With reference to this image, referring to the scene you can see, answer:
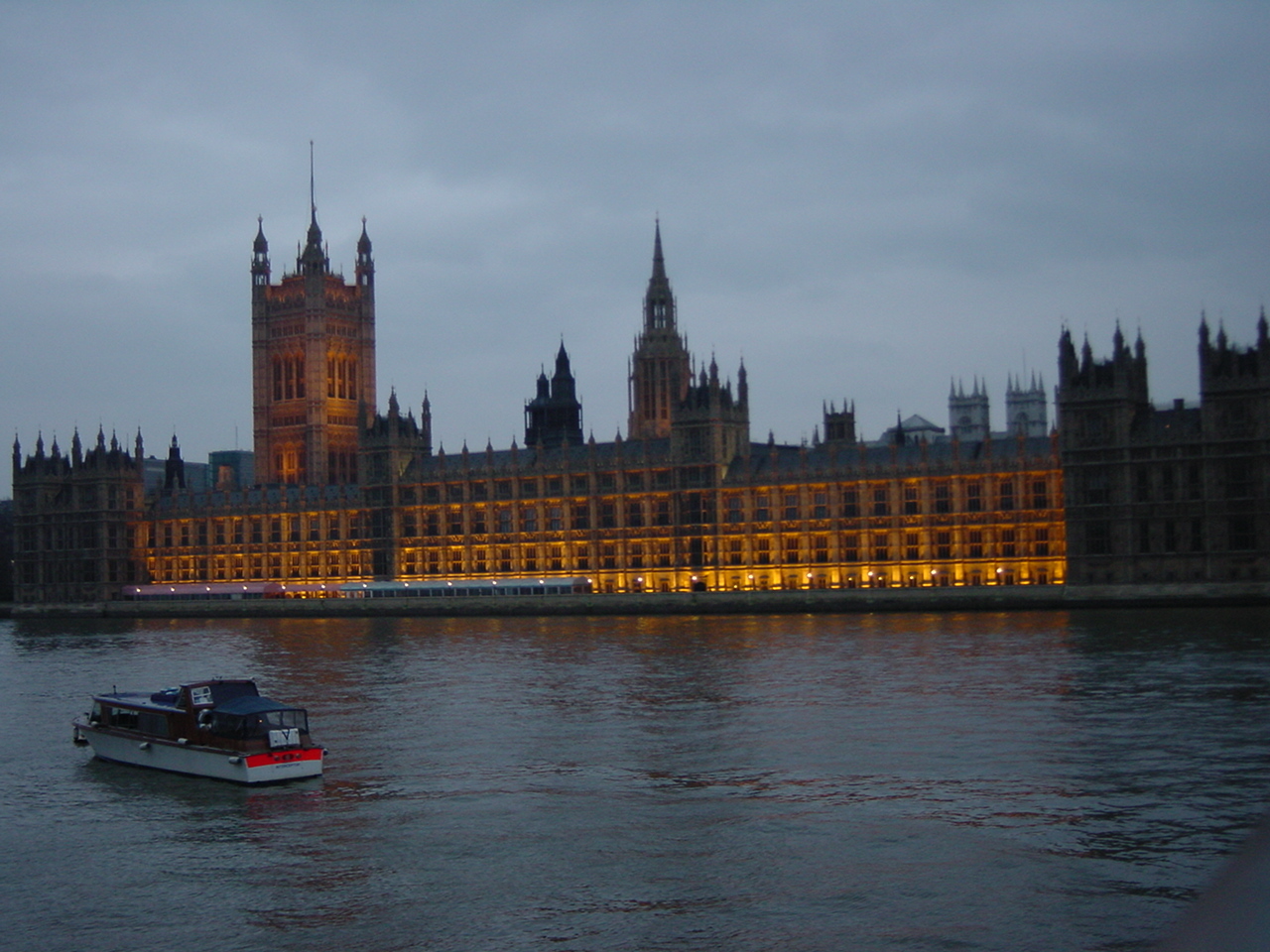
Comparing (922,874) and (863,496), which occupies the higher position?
(863,496)

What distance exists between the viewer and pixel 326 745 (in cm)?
4153

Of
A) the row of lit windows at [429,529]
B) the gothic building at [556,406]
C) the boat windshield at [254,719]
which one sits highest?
the gothic building at [556,406]

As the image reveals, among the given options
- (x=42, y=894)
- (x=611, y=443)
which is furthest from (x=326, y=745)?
(x=611, y=443)

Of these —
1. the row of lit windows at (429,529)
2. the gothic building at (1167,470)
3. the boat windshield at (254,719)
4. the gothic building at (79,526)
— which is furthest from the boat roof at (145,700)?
the gothic building at (79,526)

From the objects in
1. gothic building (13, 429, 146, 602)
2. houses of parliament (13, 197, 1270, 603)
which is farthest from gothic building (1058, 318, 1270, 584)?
gothic building (13, 429, 146, 602)

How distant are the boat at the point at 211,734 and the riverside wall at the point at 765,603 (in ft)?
256

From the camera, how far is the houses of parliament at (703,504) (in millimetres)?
104312

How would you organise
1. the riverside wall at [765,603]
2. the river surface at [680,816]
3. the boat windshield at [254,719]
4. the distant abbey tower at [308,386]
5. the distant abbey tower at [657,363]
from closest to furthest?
the river surface at [680,816]
the boat windshield at [254,719]
the riverside wall at [765,603]
the distant abbey tower at [657,363]
the distant abbey tower at [308,386]

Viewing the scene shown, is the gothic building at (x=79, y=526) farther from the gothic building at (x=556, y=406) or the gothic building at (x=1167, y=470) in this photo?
the gothic building at (x=1167, y=470)

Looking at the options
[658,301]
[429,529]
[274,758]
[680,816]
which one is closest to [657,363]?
[658,301]

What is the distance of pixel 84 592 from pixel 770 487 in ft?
267

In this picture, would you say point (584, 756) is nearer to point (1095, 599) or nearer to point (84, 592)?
point (1095, 599)

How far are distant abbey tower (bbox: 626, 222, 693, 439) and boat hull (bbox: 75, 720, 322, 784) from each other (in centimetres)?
13430

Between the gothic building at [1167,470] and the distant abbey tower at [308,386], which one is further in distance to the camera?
the distant abbey tower at [308,386]
